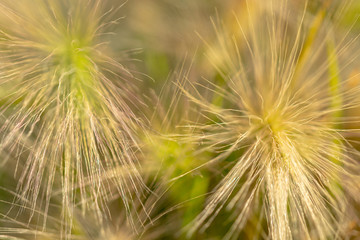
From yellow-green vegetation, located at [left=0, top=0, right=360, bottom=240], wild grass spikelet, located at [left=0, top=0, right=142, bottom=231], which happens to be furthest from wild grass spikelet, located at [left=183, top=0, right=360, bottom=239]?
wild grass spikelet, located at [left=0, top=0, right=142, bottom=231]

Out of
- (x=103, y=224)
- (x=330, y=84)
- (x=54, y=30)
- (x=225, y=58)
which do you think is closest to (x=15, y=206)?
(x=103, y=224)

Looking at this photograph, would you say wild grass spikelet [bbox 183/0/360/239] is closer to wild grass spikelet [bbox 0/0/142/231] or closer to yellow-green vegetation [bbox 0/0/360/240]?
yellow-green vegetation [bbox 0/0/360/240]

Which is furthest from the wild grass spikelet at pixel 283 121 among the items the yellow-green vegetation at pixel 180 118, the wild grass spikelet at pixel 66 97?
the wild grass spikelet at pixel 66 97

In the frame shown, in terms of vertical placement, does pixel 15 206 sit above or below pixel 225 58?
below

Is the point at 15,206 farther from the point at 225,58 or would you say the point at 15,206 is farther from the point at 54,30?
the point at 225,58

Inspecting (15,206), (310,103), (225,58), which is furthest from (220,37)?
(15,206)

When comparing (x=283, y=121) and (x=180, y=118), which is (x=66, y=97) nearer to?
(x=180, y=118)

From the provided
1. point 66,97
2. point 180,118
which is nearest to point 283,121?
point 180,118

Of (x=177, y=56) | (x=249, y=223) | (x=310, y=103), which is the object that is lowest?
(x=249, y=223)

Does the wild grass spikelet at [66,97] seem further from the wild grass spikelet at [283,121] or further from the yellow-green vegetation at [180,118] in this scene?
the wild grass spikelet at [283,121]

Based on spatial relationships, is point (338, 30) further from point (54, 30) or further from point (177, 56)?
point (54, 30)
